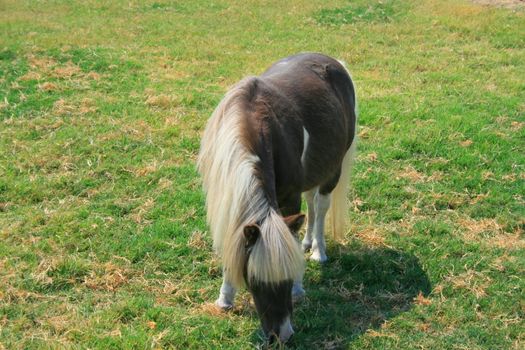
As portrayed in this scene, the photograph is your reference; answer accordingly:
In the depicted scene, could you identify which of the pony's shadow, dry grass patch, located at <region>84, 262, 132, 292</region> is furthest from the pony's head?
dry grass patch, located at <region>84, 262, 132, 292</region>

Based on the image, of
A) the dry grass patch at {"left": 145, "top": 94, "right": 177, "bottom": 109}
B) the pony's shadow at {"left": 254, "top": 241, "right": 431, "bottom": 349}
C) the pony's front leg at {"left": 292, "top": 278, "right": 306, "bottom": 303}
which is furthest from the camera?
the dry grass patch at {"left": 145, "top": 94, "right": 177, "bottom": 109}

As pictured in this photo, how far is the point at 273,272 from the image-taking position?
3.19 meters

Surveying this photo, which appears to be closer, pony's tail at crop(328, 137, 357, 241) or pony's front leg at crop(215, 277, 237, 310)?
pony's front leg at crop(215, 277, 237, 310)

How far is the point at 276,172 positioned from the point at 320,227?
4.23ft

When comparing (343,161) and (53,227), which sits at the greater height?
(343,161)

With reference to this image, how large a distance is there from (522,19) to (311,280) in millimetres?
9997

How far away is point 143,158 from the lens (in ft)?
21.2

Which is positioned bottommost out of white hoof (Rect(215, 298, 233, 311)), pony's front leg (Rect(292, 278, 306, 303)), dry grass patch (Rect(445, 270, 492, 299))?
dry grass patch (Rect(445, 270, 492, 299))

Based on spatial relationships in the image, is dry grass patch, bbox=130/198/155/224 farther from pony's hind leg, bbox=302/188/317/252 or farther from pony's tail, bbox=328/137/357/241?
pony's tail, bbox=328/137/357/241

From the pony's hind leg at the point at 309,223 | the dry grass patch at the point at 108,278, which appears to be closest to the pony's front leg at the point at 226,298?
the dry grass patch at the point at 108,278

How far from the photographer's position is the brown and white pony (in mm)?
3262

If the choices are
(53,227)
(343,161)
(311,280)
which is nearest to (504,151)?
(343,161)

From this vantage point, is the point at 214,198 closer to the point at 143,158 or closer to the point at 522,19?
the point at 143,158

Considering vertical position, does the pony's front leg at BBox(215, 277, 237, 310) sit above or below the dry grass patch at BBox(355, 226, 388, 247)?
above
